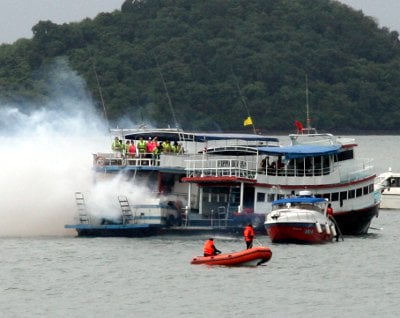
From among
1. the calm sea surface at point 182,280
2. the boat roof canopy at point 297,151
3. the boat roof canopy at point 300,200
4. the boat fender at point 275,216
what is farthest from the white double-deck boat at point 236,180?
the boat fender at point 275,216

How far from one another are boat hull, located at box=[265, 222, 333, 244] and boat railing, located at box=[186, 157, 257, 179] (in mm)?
4633

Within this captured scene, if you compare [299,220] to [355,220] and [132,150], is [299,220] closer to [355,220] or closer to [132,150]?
[355,220]

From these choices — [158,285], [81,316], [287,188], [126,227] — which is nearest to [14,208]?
[126,227]

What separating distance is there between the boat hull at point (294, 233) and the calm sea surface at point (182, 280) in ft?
1.47

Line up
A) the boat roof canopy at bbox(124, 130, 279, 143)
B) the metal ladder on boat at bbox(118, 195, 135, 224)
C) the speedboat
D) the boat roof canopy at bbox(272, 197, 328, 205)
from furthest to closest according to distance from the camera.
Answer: the boat roof canopy at bbox(124, 130, 279, 143) → the metal ladder on boat at bbox(118, 195, 135, 224) → the boat roof canopy at bbox(272, 197, 328, 205) → the speedboat

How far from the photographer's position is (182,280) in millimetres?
62344

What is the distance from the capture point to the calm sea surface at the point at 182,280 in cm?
5625

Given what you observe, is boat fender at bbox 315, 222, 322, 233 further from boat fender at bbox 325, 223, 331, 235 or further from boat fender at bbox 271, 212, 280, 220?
boat fender at bbox 271, 212, 280, 220

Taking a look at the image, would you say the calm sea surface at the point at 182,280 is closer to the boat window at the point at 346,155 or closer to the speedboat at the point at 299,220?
the speedboat at the point at 299,220

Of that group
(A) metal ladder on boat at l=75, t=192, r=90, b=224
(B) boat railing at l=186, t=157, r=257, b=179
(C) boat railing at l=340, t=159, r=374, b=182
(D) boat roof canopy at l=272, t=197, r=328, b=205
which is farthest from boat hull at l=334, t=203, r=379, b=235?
(A) metal ladder on boat at l=75, t=192, r=90, b=224

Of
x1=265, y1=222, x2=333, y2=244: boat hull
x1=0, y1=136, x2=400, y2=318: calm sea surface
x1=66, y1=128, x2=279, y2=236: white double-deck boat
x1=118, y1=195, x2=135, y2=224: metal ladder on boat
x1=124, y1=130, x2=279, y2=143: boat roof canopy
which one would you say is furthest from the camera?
x1=124, y1=130, x2=279, y2=143: boat roof canopy

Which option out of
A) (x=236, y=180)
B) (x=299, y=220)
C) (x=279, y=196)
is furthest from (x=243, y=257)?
(x=279, y=196)

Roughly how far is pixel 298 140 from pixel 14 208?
16.7 meters

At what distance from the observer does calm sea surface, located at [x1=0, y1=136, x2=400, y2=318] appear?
185ft
